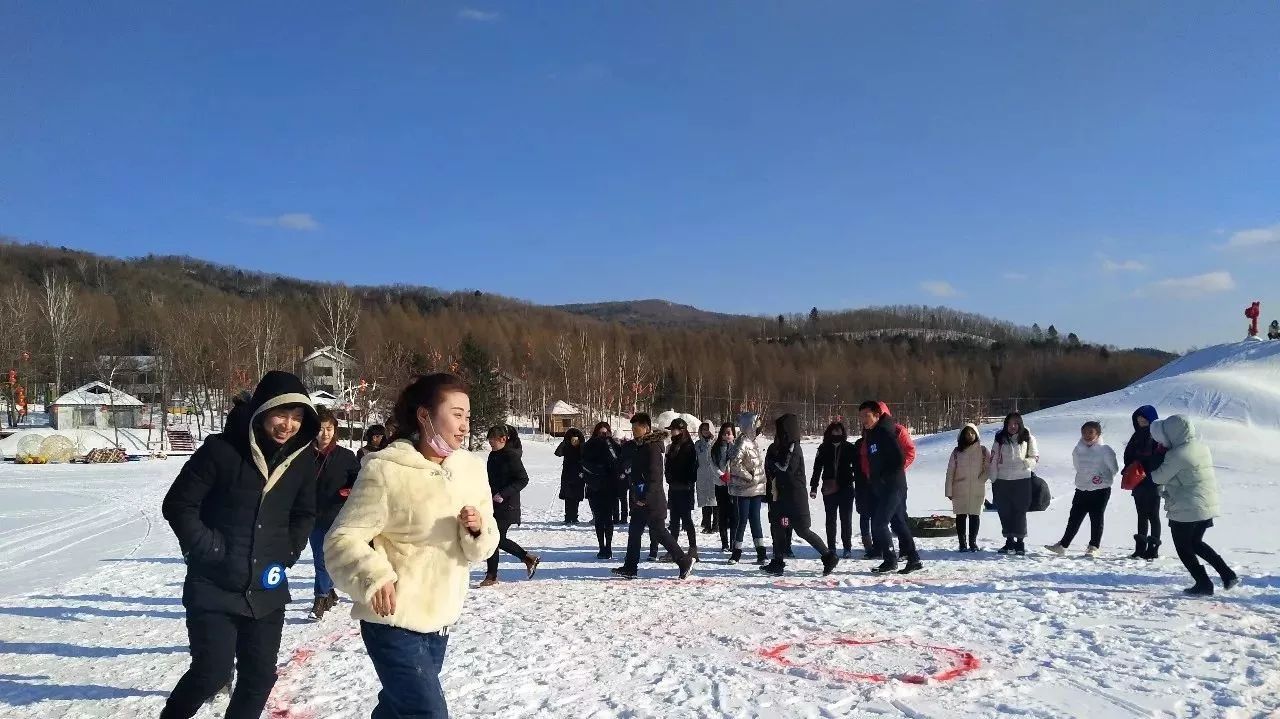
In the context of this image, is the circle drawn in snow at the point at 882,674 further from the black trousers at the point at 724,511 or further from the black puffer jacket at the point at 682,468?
the black trousers at the point at 724,511

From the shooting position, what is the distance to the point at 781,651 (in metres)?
5.65

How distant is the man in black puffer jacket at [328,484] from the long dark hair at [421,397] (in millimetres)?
3759

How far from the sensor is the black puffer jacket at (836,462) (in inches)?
388

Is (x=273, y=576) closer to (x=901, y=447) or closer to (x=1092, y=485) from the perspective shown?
(x=901, y=447)

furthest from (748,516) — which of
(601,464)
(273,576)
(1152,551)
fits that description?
(273,576)

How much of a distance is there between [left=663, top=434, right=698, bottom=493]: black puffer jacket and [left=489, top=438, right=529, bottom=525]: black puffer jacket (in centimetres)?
228

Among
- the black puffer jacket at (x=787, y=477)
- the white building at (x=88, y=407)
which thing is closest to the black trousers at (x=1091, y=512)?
the black puffer jacket at (x=787, y=477)

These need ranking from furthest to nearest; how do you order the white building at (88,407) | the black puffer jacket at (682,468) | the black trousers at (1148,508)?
the white building at (88,407)
the black puffer jacket at (682,468)
the black trousers at (1148,508)

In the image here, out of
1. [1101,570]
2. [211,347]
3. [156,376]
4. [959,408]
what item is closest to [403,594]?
[1101,570]

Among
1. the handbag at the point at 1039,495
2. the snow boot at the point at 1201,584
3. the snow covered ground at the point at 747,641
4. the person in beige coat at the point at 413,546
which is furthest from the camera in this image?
the handbag at the point at 1039,495

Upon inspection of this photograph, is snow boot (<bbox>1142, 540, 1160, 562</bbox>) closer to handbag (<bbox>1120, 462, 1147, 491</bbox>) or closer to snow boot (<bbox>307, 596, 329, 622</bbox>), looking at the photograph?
handbag (<bbox>1120, 462, 1147, 491</bbox>)

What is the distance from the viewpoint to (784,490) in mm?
9062

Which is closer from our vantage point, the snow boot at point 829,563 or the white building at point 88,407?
the snow boot at point 829,563

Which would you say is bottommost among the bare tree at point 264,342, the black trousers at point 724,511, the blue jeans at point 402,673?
the black trousers at point 724,511
